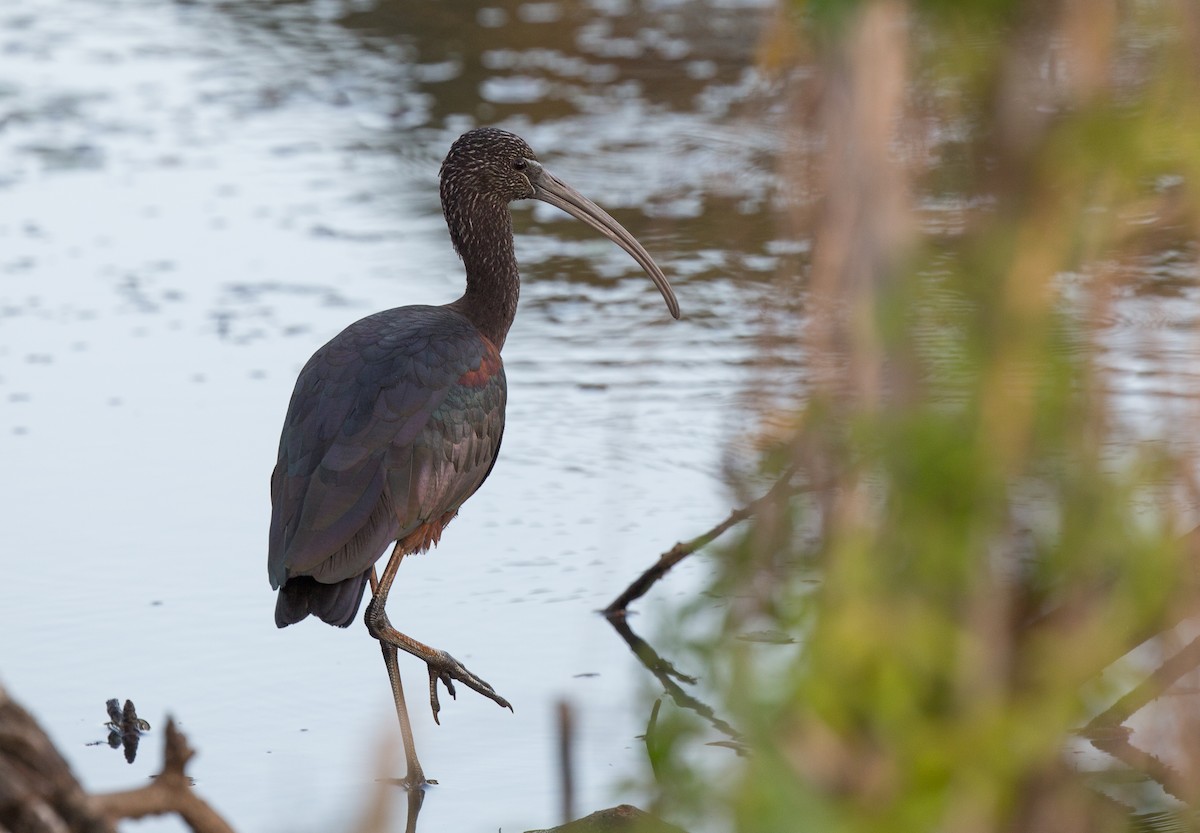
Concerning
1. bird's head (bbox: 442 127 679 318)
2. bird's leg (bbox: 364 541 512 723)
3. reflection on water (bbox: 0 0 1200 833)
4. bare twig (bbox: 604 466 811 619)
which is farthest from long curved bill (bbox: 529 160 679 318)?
bird's leg (bbox: 364 541 512 723)

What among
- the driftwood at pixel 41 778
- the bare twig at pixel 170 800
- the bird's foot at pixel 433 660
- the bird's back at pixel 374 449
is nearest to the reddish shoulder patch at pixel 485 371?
the bird's back at pixel 374 449

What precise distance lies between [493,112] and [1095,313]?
9749 mm

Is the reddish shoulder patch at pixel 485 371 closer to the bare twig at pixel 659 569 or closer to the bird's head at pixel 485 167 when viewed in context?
the bird's head at pixel 485 167

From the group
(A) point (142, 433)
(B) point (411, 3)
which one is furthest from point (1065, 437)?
(B) point (411, 3)

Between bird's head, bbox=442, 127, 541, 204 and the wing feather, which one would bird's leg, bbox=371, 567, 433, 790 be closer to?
the wing feather

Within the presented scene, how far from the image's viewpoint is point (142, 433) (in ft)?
25.0

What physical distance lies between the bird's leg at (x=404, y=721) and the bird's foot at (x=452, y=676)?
10 centimetres

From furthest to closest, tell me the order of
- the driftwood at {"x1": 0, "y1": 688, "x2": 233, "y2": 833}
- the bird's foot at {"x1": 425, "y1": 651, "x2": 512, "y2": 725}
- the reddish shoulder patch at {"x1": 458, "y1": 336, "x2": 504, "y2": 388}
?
the reddish shoulder patch at {"x1": 458, "y1": 336, "x2": 504, "y2": 388} → the bird's foot at {"x1": 425, "y1": 651, "x2": 512, "y2": 725} → the driftwood at {"x1": 0, "y1": 688, "x2": 233, "y2": 833}

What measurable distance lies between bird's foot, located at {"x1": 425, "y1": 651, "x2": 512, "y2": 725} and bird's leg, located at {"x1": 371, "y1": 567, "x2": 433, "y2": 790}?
0.10 m

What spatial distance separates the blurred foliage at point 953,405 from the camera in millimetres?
2018

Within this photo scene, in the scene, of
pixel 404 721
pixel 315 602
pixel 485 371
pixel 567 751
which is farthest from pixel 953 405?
pixel 485 371

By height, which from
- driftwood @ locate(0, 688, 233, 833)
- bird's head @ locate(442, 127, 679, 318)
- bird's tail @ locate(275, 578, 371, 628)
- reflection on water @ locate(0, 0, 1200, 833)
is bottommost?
reflection on water @ locate(0, 0, 1200, 833)

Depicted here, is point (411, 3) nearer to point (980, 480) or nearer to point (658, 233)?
point (658, 233)

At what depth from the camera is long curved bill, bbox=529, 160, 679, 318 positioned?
6.23 meters
